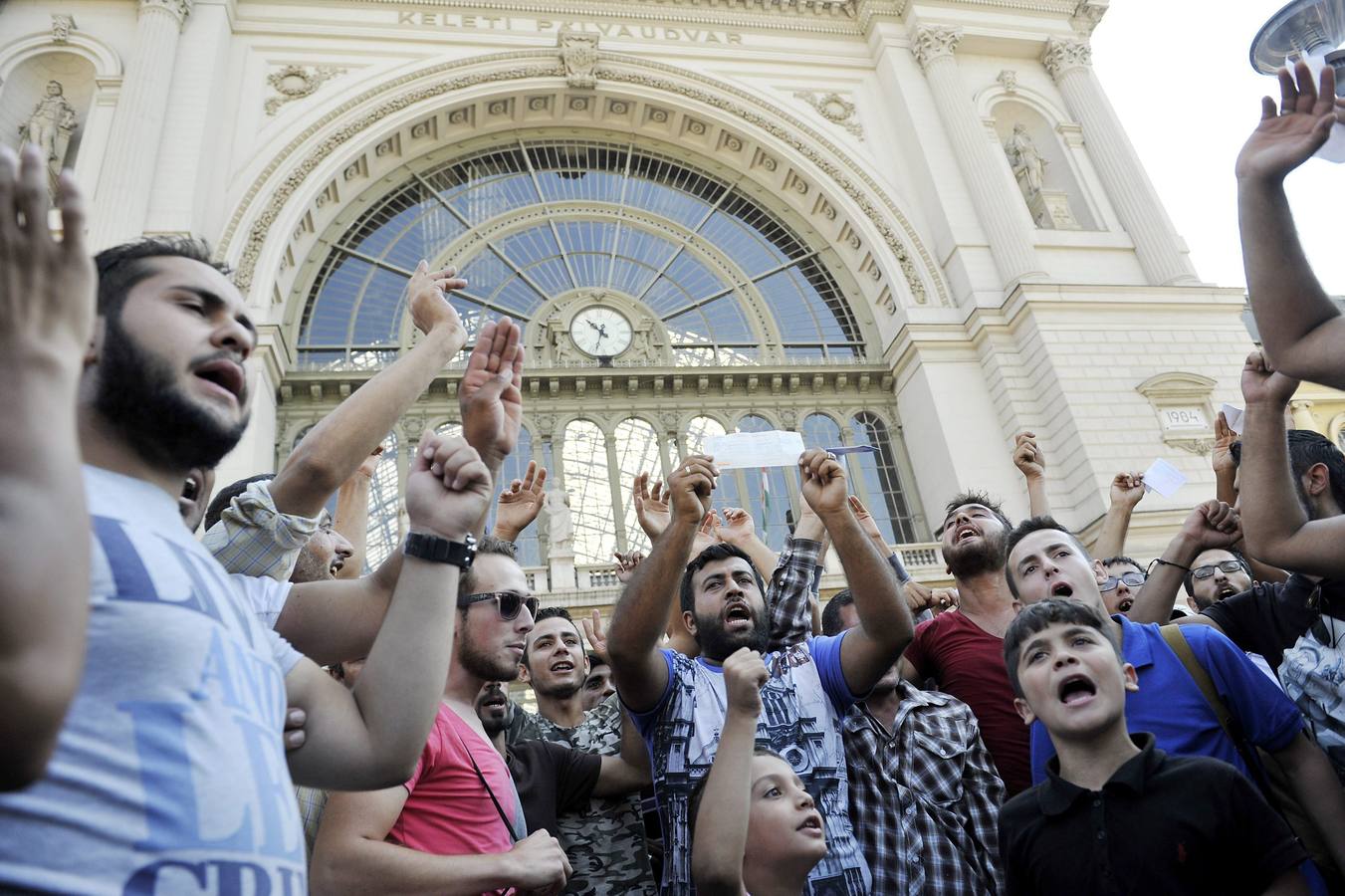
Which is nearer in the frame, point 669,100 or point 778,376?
point 778,376

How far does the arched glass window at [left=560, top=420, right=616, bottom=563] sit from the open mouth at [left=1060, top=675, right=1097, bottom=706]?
488 inches

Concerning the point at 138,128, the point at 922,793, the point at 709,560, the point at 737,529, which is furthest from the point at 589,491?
the point at 922,793

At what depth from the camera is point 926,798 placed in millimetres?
3242

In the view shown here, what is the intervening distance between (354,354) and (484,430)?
51.3ft

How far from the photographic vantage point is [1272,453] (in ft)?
8.63

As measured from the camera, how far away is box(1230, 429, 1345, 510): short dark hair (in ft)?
10.1

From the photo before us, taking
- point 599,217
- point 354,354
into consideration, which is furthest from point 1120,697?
point 599,217

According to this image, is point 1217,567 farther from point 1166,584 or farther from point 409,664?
point 409,664

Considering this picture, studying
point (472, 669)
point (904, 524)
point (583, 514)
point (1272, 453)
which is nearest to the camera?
point (1272, 453)

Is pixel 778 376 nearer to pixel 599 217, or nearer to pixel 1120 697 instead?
pixel 599 217

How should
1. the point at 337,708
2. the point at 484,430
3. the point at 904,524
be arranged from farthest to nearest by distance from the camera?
the point at 904,524 < the point at 484,430 < the point at 337,708

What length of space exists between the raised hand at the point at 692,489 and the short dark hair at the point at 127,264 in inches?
65.0

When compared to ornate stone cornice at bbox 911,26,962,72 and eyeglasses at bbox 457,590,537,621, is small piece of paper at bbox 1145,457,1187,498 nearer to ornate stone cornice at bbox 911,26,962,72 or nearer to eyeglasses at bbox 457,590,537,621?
eyeglasses at bbox 457,590,537,621

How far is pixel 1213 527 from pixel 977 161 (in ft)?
54.2
